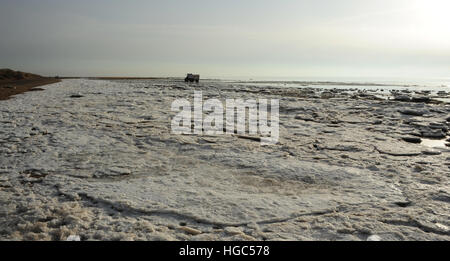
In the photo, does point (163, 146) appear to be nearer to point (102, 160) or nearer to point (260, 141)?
point (102, 160)

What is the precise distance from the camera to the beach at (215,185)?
3.23 m

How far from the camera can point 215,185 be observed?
4.45 metres

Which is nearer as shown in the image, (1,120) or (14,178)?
(14,178)

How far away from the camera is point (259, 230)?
3.21 m

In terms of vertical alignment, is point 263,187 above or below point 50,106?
below

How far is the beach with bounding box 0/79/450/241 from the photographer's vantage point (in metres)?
3.23

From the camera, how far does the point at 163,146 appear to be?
21.7ft
